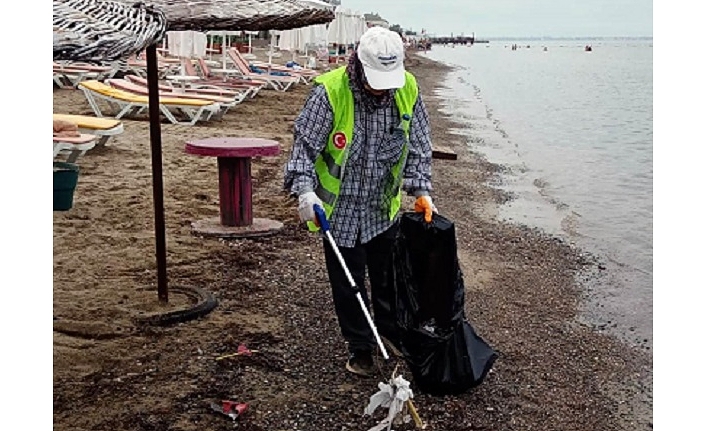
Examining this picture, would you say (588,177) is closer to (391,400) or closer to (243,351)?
(243,351)

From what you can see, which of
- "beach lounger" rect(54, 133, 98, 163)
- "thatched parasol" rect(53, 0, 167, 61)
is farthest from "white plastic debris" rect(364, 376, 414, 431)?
"beach lounger" rect(54, 133, 98, 163)

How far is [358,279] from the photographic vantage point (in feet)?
14.0

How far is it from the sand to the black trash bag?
0.41 feet

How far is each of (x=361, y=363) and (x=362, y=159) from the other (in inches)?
41.9

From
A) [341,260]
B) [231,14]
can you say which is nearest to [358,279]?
[341,260]

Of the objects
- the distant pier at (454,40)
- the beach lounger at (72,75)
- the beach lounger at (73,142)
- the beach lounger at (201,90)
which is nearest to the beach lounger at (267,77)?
the beach lounger at (72,75)

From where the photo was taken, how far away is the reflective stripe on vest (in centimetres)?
395

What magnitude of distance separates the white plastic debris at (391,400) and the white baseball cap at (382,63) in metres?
1.34

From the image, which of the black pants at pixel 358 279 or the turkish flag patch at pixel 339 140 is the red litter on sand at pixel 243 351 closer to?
the black pants at pixel 358 279

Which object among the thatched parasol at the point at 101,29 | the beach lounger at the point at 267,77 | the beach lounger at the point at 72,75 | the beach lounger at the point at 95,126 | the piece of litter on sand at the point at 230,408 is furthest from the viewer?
the beach lounger at the point at 267,77

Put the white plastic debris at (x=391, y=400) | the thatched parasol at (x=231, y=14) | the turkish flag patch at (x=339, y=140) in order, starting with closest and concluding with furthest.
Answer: the white plastic debris at (x=391, y=400) < the turkish flag patch at (x=339, y=140) < the thatched parasol at (x=231, y=14)

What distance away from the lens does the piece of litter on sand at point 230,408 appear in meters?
3.75

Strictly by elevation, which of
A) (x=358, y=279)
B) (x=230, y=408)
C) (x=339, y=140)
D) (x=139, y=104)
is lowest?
(x=230, y=408)

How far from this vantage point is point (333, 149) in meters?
4.00
